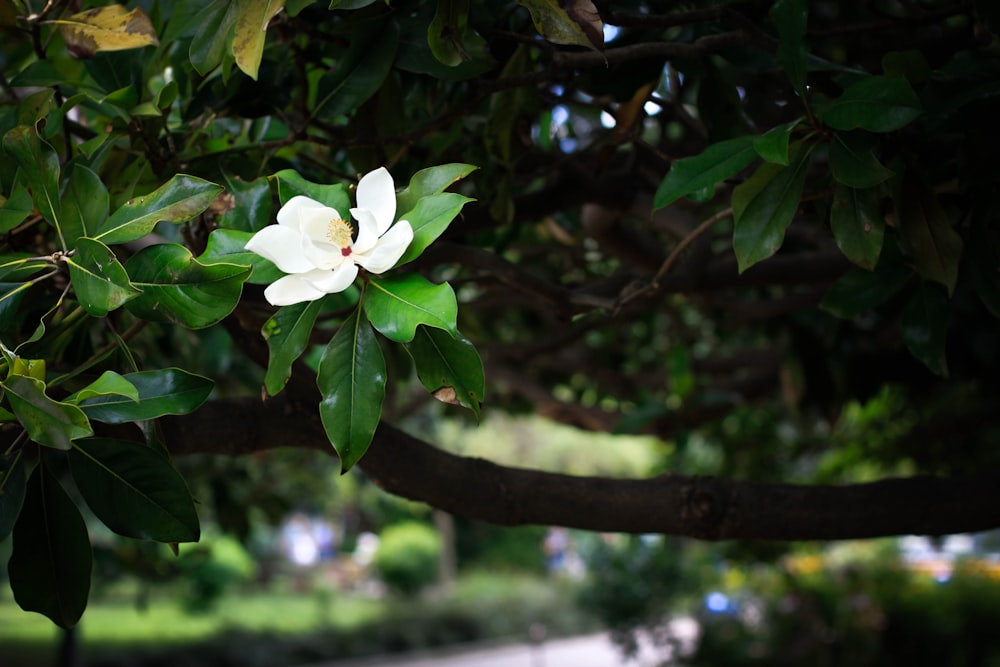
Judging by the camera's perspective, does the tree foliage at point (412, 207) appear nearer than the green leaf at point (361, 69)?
Yes

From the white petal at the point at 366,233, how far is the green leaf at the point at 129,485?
282mm

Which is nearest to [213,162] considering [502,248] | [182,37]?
[182,37]

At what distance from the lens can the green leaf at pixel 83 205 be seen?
845mm

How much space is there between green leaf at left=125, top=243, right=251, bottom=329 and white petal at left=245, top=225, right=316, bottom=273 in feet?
0.09

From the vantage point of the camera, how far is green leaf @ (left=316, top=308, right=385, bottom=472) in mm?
749

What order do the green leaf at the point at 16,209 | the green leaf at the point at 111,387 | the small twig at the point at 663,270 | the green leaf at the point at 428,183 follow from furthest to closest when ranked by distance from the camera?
the small twig at the point at 663,270
the green leaf at the point at 16,209
the green leaf at the point at 428,183
the green leaf at the point at 111,387

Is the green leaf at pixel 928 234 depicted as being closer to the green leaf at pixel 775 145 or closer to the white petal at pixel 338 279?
the green leaf at pixel 775 145

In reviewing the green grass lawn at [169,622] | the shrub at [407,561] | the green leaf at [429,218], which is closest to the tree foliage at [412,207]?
Answer: the green leaf at [429,218]

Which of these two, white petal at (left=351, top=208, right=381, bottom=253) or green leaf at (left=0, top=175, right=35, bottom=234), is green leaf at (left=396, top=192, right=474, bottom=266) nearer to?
white petal at (left=351, top=208, right=381, bottom=253)

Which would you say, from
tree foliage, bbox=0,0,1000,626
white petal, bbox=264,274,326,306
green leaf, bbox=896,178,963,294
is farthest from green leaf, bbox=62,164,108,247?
green leaf, bbox=896,178,963,294

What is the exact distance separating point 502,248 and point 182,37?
0.81 meters

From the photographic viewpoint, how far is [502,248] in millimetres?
1770

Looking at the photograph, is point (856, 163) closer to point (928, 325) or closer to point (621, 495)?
point (928, 325)

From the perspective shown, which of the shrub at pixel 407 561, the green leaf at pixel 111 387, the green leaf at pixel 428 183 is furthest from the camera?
the shrub at pixel 407 561
